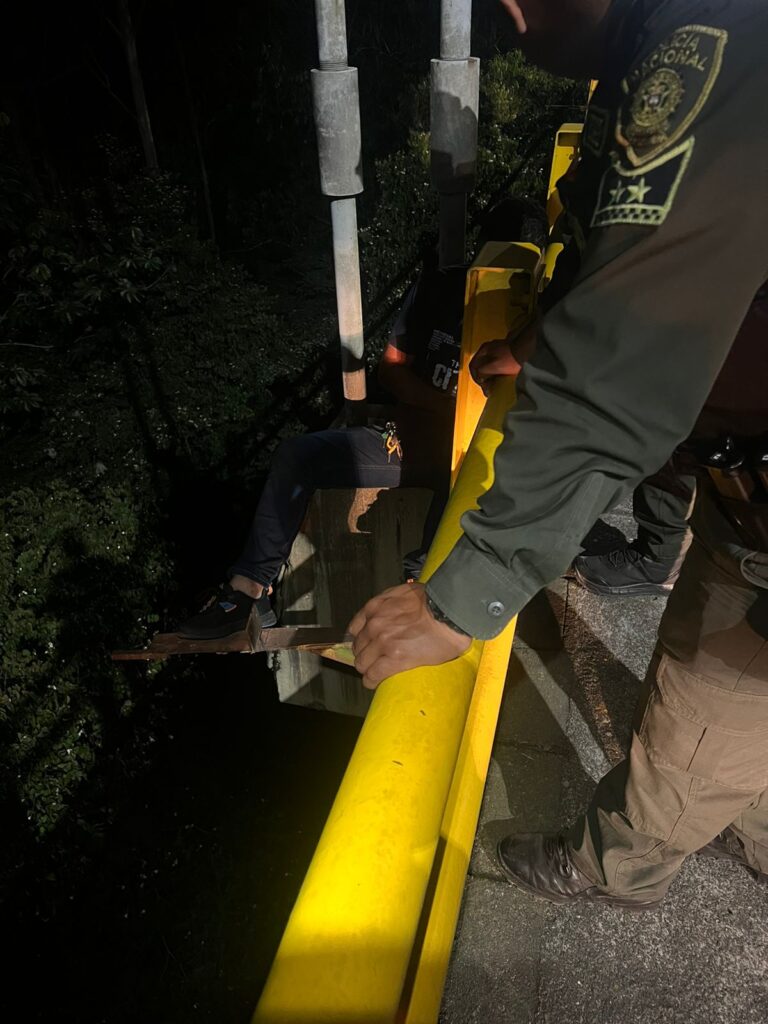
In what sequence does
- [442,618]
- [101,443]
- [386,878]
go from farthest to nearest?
1. [101,443]
2. [442,618]
3. [386,878]

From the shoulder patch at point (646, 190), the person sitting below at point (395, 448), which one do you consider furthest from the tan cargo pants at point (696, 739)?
the person sitting below at point (395, 448)

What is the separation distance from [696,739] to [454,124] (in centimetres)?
378

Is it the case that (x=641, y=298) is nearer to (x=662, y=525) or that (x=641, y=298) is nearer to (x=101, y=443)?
(x=662, y=525)

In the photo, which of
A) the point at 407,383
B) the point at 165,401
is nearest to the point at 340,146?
the point at 407,383

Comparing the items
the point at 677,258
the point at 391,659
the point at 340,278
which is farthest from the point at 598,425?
the point at 340,278

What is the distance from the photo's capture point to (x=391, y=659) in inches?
42.2

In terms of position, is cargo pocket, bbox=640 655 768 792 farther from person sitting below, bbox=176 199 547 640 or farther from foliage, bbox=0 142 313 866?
foliage, bbox=0 142 313 866

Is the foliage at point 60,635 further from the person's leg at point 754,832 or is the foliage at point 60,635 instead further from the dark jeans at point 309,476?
the person's leg at point 754,832

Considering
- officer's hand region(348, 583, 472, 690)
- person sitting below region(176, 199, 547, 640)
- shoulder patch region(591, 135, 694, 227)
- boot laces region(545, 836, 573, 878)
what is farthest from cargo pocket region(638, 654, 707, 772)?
person sitting below region(176, 199, 547, 640)

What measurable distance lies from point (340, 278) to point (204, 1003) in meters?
4.70

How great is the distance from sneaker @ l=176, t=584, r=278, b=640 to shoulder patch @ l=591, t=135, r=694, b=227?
2984mm

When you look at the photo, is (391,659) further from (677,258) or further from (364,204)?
(364,204)

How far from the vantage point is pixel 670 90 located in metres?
0.85

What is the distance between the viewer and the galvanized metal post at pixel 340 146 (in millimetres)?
3562
